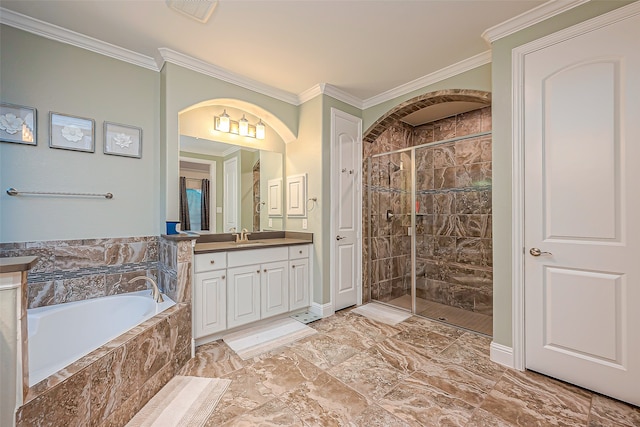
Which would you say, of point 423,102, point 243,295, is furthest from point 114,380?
point 423,102

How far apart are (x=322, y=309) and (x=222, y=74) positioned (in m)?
2.75

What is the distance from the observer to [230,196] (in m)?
3.08

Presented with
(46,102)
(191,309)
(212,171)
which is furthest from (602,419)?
(46,102)

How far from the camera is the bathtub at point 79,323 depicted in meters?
1.79

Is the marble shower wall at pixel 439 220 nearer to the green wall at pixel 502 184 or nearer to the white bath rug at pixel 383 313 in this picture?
the white bath rug at pixel 383 313

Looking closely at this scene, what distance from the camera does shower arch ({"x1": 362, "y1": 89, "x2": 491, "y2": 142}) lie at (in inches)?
102

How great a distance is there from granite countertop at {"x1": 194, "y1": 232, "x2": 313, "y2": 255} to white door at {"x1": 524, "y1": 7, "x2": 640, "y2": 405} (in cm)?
213

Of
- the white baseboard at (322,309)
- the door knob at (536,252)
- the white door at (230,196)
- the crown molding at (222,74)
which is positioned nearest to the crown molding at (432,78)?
the crown molding at (222,74)

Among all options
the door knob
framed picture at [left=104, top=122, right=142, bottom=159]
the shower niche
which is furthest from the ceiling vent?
the door knob

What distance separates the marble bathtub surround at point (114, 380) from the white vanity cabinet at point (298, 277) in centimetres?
121

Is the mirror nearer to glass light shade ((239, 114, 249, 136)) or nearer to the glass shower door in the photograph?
glass light shade ((239, 114, 249, 136))

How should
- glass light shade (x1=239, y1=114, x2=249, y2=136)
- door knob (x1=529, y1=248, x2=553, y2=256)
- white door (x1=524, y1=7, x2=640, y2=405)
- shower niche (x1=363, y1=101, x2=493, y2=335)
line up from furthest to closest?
shower niche (x1=363, y1=101, x2=493, y2=335) → glass light shade (x1=239, y1=114, x2=249, y2=136) → door knob (x1=529, y1=248, x2=553, y2=256) → white door (x1=524, y1=7, x2=640, y2=405)

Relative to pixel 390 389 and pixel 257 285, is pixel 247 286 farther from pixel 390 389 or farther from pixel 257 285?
pixel 390 389

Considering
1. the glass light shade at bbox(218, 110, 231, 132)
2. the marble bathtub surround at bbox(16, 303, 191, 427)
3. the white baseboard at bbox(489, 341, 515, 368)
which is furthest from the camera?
the glass light shade at bbox(218, 110, 231, 132)
